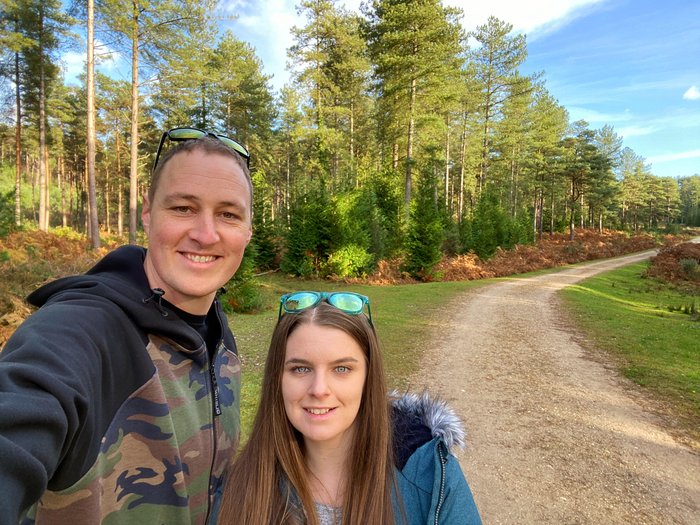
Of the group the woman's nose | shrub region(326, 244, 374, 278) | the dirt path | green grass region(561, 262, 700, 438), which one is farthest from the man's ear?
shrub region(326, 244, 374, 278)

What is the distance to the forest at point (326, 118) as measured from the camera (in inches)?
591

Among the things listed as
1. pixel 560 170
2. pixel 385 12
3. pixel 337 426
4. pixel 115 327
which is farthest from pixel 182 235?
pixel 560 170

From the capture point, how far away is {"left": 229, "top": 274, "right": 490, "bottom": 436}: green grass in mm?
5871

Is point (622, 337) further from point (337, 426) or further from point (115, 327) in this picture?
point (115, 327)

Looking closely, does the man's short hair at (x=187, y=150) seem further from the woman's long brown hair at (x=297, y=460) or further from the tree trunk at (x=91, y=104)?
the tree trunk at (x=91, y=104)

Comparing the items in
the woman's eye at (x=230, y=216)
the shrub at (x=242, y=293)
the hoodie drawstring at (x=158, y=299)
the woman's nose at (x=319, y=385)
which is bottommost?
the shrub at (x=242, y=293)

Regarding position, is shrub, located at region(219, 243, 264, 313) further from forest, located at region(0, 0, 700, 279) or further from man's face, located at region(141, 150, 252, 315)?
man's face, located at region(141, 150, 252, 315)

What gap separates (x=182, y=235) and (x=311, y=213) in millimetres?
16696

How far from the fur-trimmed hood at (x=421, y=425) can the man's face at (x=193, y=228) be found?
105 centimetres

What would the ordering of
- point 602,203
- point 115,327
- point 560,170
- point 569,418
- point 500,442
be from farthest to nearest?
point 602,203, point 560,170, point 569,418, point 500,442, point 115,327

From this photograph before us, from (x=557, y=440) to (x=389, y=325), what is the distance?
5236 millimetres

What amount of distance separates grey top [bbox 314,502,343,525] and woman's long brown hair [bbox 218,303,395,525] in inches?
2.3

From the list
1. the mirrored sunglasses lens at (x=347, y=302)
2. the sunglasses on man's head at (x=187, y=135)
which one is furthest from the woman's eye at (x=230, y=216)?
the mirrored sunglasses lens at (x=347, y=302)

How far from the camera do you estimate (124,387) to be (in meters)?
1.28
